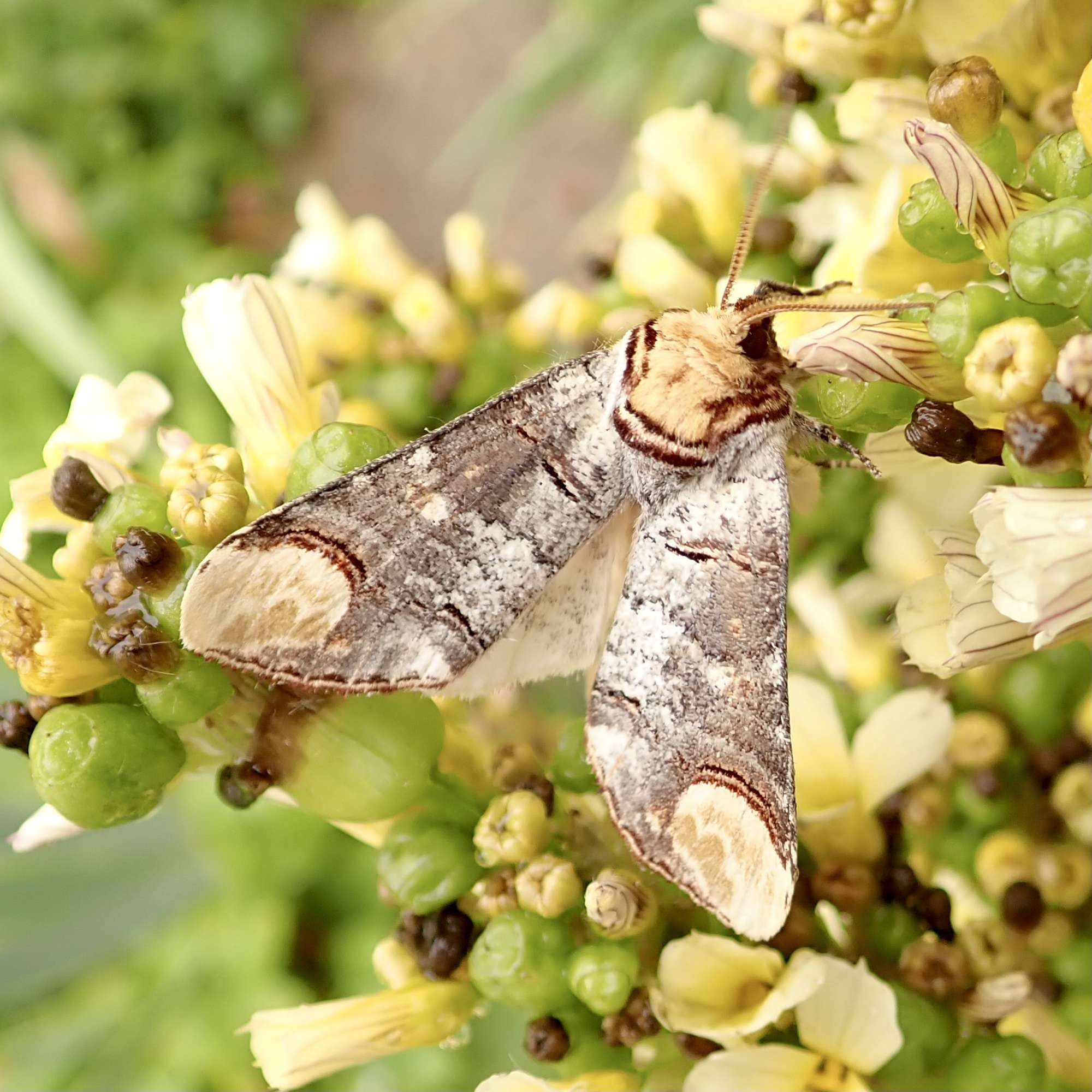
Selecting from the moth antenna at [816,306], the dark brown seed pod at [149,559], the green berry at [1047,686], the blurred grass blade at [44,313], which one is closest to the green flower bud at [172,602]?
the dark brown seed pod at [149,559]

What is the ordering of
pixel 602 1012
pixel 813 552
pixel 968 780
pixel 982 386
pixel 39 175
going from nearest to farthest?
pixel 982 386 < pixel 602 1012 < pixel 968 780 < pixel 813 552 < pixel 39 175

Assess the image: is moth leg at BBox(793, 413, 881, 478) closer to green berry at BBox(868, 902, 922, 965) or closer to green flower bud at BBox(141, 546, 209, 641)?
green berry at BBox(868, 902, 922, 965)

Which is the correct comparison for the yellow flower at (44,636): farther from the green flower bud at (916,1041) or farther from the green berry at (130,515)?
the green flower bud at (916,1041)

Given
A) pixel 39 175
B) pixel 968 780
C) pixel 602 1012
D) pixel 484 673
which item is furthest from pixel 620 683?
pixel 39 175

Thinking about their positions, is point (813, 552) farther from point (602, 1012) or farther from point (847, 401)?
point (602, 1012)

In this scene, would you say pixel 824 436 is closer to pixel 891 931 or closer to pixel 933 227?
pixel 933 227

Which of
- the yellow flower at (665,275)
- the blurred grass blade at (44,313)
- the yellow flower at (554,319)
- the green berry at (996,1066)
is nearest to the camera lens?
the green berry at (996,1066)
